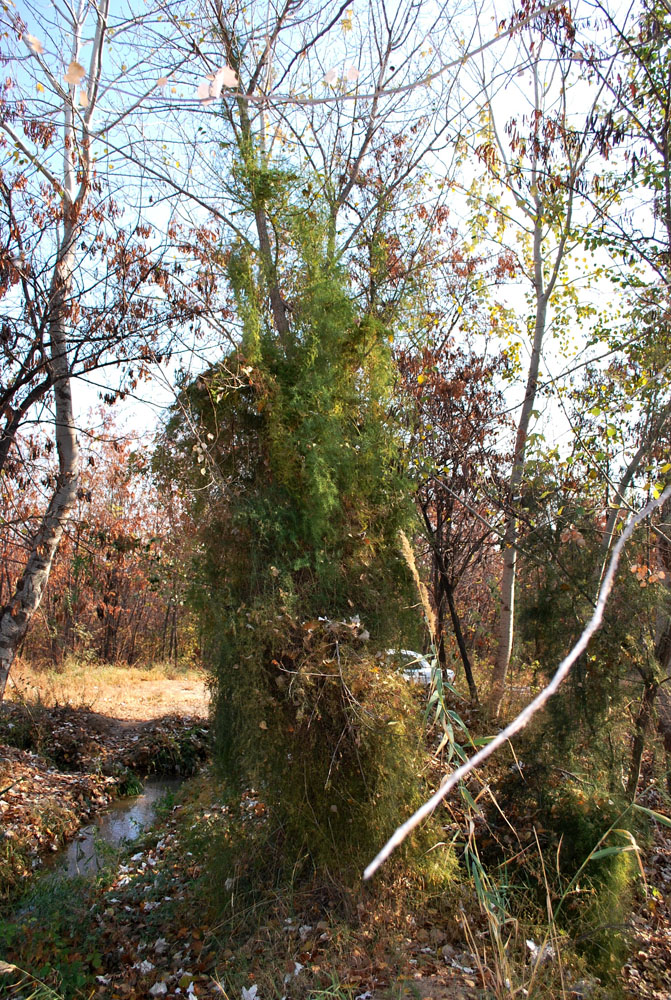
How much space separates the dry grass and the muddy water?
4.30ft

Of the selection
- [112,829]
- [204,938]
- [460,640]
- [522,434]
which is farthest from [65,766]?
[522,434]

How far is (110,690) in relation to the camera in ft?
40.1

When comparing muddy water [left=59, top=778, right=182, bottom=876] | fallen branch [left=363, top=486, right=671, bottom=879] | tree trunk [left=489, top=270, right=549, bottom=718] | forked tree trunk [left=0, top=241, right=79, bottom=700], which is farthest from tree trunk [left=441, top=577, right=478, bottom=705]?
fallen branch [left=363, top=486, right=671, bottom=879]

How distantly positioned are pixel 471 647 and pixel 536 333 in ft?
16.4

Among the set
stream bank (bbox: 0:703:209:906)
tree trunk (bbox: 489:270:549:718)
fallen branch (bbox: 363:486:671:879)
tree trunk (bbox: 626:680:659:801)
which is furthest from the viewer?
tree trunk (bbox: 489:270:549:718)

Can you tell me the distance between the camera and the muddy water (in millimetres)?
5984

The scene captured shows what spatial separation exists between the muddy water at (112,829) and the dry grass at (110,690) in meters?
1.31

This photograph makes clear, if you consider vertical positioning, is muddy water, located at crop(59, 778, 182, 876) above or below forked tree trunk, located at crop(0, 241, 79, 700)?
below

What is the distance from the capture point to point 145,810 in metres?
7.65

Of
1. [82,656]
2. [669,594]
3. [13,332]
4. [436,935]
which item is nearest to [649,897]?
[436,935]

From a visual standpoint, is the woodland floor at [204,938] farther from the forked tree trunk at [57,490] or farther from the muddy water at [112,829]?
the forked tree trunk at [57,490]

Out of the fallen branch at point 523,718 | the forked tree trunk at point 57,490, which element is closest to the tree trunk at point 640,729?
the fallen branch at point 523,718

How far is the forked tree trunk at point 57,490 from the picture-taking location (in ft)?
22.3

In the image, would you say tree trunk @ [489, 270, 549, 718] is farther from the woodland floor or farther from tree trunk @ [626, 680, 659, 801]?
tree trunk @ [626, 680, 659, 801]
